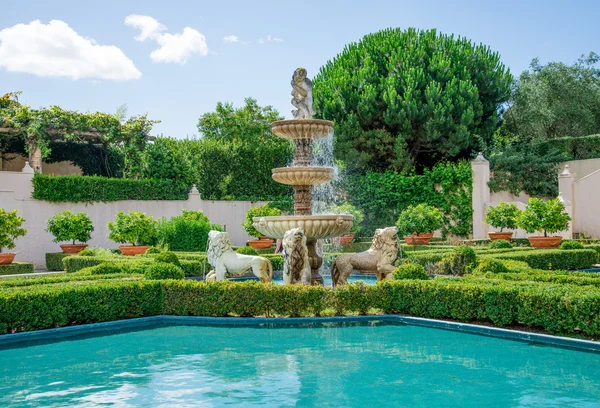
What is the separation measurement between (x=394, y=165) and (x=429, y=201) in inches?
82.7

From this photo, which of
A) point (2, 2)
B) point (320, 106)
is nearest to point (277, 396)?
point (2, 2)

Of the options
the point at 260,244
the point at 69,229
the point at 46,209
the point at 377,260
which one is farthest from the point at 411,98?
A: the point at 377,260

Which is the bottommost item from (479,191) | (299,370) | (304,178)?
(299,370)

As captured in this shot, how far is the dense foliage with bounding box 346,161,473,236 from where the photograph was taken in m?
24.4

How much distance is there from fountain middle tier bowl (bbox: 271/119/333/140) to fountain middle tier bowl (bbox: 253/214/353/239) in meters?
2.19

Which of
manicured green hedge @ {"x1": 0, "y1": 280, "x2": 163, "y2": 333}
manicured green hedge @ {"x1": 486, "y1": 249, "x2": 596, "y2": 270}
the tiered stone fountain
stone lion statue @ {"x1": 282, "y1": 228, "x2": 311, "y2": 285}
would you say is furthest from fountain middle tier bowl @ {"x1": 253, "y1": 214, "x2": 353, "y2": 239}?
manicured green hedge @ {"x1": 486, "y1": 249, "x2": 596, "y2": 270}

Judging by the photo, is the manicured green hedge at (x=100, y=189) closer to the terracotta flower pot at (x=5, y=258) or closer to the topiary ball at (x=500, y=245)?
the terracotta flower pot at (x=5, y=258)

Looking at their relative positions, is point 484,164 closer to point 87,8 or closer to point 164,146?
point 164,146

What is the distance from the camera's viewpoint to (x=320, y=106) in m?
26.4

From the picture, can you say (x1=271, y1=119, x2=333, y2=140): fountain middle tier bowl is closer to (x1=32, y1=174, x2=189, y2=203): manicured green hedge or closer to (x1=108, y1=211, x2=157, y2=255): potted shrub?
(x1=108, y1=211, x2=157, y2=255): potted shrub

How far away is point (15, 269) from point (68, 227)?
9.72 ft

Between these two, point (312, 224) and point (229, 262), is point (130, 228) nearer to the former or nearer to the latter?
point (229, 262)

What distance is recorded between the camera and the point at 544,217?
18.1 m

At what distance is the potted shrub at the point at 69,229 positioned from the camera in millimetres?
18578
